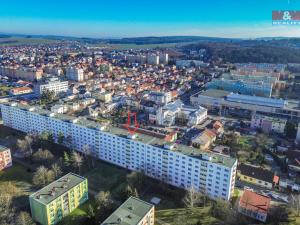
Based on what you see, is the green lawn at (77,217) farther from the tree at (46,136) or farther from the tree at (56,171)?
the tree at (46,136)

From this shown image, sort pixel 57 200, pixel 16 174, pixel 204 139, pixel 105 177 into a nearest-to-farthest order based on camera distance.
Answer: pixel 57 200, pixel 105 177, pixel 16 174, pixel 204 139

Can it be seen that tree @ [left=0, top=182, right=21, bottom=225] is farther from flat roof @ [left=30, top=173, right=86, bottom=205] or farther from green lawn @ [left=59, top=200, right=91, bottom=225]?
green lawn @ [left=59, top=200, right=91, bottom=225]

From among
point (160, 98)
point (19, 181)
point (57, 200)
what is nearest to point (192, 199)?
point (57, 200)

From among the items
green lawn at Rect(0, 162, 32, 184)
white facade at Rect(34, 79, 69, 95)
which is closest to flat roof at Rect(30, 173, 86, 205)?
green lawn at Rect(0, 162, 32, 184)

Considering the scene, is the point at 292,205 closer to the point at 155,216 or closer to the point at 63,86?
the point at 155,216

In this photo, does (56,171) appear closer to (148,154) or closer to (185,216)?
(148,154)

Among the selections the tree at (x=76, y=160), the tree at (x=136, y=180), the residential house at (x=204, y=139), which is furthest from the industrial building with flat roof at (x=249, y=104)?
the tree at (x=76, y=160)
